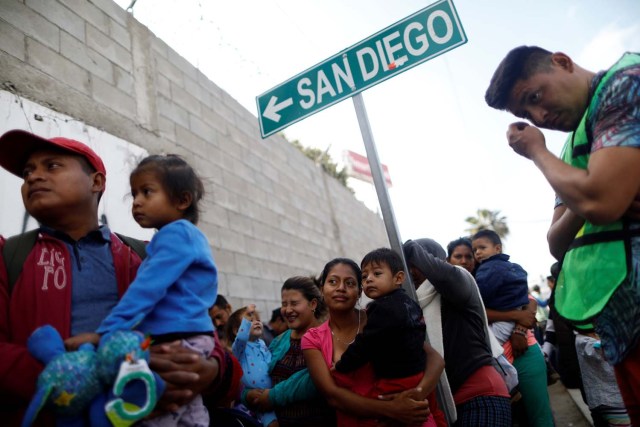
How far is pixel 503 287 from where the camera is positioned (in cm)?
322

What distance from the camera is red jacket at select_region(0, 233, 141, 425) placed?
118 cm

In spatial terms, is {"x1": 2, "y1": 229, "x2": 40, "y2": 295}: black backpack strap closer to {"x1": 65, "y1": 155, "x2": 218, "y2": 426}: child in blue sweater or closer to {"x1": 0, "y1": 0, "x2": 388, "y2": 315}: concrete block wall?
{"x1": 65, "y1": 155, "x2": 218, "y2": 426}: child in blue sweater

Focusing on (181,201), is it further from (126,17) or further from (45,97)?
(126,17)

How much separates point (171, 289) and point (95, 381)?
37cm

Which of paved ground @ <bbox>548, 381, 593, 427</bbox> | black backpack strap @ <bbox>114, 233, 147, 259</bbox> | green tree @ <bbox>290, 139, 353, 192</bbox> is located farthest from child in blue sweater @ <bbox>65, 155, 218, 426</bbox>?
green tree @ <bbox>290, 139, 353, 192</bbox>

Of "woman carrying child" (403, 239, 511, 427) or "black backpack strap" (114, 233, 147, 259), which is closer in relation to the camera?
"black backpack strap" (114, 233, 147, 259)

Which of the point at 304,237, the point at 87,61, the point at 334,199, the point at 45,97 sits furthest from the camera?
the point at 334,199

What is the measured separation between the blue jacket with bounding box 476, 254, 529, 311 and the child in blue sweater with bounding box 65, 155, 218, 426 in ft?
7.85

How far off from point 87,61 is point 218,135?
2.08 metres

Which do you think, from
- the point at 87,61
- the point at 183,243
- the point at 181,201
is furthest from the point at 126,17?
the point at 183,243

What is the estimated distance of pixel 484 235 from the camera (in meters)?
3.74

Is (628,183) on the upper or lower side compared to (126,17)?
lower

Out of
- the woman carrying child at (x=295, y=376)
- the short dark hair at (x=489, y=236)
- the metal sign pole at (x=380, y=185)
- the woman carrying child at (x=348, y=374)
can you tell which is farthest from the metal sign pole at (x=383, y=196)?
the short dark hair at (x=489, y=236)

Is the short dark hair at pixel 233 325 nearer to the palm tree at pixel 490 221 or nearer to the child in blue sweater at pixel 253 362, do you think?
the child in blue sweater at pixel 253 362
